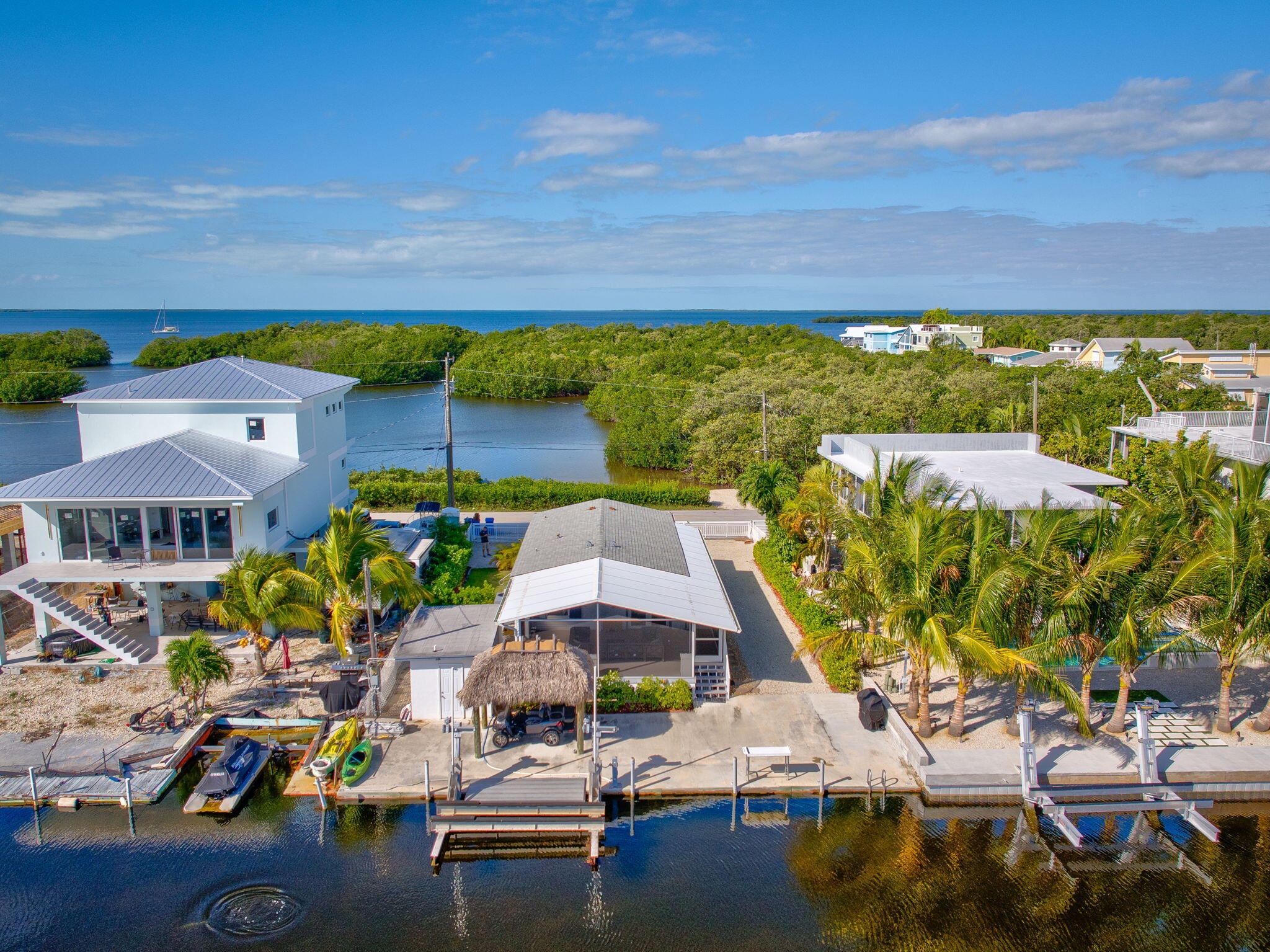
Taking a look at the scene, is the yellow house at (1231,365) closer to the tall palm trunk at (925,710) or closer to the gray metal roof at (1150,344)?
the gray metal roof at (1150,344)

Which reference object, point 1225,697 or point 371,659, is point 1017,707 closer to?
point 1225,697

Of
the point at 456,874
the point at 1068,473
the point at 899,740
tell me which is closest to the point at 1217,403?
the point at 1068,473

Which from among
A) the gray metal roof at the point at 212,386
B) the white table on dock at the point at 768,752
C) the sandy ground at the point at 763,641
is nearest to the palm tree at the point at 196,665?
the gray metal roof at the point at 212,386

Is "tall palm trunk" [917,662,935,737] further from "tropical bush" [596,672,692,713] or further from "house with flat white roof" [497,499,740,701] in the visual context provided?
"tropical bush" [596,672,692,713]

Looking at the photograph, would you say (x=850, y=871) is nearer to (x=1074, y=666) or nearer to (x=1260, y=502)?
(x=1074, y=666)

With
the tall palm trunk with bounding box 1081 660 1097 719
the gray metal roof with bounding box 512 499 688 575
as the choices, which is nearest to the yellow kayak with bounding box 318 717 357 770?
the gray metal roof with bounding box 512 499 688 575

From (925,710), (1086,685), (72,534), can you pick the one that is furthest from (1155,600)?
(72,534)

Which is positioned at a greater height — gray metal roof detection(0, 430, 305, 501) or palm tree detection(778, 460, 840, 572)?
gray metal roof detection(0, 430, 305, 501)
